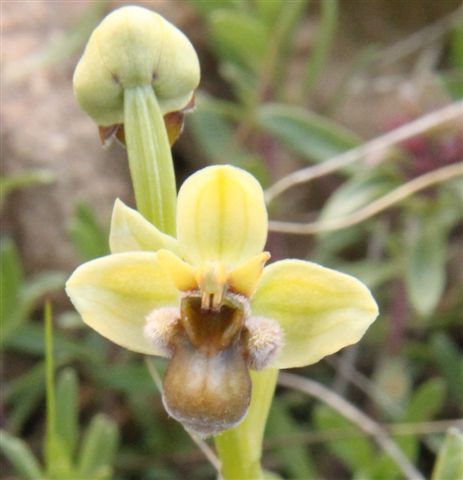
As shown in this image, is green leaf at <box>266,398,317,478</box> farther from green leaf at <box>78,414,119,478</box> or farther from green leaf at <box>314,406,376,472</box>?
green leaf at <box>78,414,119,478</box>

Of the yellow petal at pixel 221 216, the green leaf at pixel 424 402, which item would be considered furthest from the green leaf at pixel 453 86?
the yellow petal at pixel 221 216

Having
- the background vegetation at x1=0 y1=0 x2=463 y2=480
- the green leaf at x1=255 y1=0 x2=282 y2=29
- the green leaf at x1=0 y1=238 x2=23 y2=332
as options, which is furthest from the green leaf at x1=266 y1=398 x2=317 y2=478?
the green leaf at x1=255 y1=0 x2=282 y2=29

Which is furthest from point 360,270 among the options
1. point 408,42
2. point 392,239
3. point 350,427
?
point 408,42

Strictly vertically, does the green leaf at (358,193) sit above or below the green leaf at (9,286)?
above

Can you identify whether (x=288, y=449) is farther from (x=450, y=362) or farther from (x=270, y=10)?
(x=270, y=10)

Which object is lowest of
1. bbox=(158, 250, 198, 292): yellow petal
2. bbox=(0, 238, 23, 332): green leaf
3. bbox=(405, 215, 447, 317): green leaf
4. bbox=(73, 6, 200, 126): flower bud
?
bbox=(405, 215, 447, 317): green leaf

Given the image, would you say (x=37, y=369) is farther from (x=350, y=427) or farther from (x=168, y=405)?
(x=168, y=405)

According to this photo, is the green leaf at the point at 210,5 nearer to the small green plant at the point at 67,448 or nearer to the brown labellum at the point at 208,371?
the small green plant at the point at 67,448
